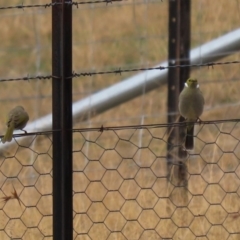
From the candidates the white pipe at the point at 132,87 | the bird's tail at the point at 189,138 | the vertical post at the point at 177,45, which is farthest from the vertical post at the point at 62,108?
the vertical post at the point at 177,45

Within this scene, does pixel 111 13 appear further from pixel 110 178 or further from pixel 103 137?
pixel 110 178

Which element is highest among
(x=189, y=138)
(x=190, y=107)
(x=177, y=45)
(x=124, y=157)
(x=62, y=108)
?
(x=177, y=45)

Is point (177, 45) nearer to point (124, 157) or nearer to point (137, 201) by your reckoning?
point (124, 157)

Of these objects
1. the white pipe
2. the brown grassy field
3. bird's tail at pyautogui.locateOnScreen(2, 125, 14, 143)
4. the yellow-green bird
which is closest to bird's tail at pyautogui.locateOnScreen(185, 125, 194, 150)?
the yellow-green bird

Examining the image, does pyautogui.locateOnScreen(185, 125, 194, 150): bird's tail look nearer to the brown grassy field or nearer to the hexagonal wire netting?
the hexagonal wire netting

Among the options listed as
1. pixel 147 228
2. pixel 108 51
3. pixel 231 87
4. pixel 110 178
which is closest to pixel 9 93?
pixel 108 51

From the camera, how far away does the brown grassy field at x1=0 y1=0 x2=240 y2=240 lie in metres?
5.13

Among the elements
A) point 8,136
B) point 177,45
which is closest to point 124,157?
point 177,45

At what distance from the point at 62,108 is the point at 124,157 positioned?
2.87m

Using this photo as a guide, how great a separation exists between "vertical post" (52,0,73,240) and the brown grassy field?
605 millimetres

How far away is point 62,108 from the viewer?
152 inches

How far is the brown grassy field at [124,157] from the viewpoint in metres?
5.13

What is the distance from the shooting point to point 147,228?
5.11 meters

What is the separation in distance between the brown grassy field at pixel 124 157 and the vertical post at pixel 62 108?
0.60 meters
